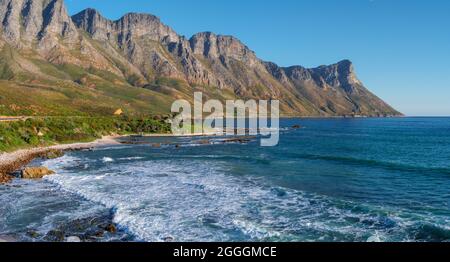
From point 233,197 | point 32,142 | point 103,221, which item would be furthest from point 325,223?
point 32,142

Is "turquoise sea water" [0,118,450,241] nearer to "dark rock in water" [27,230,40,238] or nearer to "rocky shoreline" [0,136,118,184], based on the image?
"dark rock in water" [27,230,40,238]

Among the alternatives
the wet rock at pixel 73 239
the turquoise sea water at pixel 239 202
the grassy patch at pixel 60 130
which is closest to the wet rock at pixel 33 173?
the turquoise sea water at pixel 239 202

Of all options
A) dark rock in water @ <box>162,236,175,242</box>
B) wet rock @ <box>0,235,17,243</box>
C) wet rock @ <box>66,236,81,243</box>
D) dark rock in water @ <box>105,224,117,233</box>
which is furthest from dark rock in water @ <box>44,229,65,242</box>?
dark rock in water @ <box>162,236,175,242</box>

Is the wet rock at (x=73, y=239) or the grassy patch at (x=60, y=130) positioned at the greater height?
the grassy patch at (x=60, y=130)

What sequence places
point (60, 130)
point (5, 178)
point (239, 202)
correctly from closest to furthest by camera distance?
point (239, 202), point (5, 178), point (60, 130)

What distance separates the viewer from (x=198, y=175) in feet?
161

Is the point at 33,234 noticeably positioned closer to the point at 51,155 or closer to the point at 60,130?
the point at 51,155

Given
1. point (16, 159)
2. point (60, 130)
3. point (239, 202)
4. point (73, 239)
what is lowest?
point (239, 202)

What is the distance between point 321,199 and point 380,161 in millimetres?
37444

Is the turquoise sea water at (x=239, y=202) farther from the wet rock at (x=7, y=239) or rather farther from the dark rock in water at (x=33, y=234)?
the wet rock at (x=7, y=239)

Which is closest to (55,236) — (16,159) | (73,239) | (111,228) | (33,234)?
(73,239)
